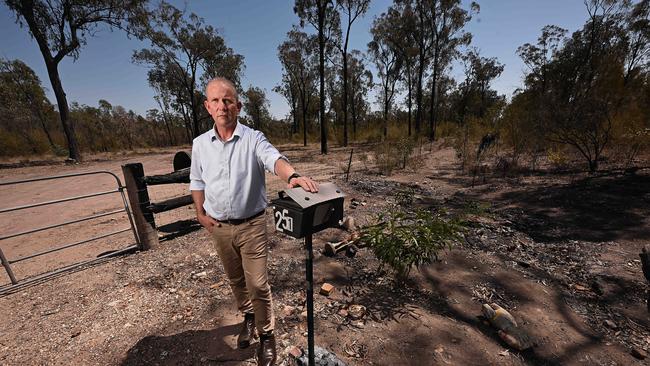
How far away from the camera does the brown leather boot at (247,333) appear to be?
220 centimetres

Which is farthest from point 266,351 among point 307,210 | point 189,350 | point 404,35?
point 404,35

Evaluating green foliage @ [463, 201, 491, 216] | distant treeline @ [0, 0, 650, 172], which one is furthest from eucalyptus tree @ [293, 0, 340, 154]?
green foliage @ [463, 201, 491, 216]

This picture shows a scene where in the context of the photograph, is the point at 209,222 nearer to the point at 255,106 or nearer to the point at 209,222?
the point at 209,222

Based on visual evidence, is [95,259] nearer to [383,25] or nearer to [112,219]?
[112,219]

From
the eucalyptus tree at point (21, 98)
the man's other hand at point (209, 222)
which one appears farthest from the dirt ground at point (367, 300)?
the eucalyptus tree at point (21, 98)

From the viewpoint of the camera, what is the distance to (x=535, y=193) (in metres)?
6.43

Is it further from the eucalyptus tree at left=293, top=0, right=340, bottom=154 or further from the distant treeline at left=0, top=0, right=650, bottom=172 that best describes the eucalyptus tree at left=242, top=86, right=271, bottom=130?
the eucalyptus tree at left=293, top=0, right=340, bottom=154

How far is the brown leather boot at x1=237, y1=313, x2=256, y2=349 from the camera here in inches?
86.7

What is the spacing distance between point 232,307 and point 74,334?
1376mm

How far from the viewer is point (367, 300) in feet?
9.04

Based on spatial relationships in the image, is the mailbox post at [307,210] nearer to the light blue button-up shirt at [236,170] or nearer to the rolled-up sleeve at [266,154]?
the rolled-up sleeve at [266,154]

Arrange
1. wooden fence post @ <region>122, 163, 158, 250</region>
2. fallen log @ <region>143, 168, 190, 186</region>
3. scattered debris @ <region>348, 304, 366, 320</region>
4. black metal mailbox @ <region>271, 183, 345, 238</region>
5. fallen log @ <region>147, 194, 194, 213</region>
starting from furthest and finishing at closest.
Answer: fallen log @ <region>143, 168, 190, 186</region>, fallen log @ <region>147, 194, 194, 213</region>, wooden fence post @ <region>122, 163, 158, 250</region>, scattered debris @ <region>348, 304, 366, 320</region>, black metal mailbox @ <region>271, 183, 345, 238</region>

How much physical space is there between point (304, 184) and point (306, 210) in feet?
0.50

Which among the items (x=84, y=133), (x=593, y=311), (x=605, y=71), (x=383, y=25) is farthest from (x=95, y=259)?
(x=84, y=133)
